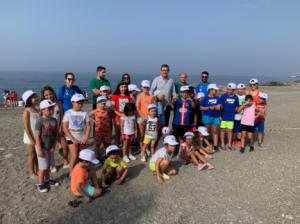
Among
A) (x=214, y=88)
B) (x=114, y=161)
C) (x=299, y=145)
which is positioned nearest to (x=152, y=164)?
(x=114, y=161)

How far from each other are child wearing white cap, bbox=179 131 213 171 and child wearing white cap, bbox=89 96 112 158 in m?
1.90

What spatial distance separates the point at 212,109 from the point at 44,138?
4.51 m

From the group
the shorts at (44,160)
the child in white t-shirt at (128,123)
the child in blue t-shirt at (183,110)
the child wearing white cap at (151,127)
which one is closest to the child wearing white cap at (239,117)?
the child in blue t-shirt at (183,110)

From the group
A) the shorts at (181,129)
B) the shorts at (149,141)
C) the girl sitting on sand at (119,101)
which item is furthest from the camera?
the shorts at (181,129)

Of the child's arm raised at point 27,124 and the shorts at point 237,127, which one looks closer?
the child's arm raised at point 27,124

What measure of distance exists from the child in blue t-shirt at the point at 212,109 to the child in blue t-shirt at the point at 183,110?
55cm

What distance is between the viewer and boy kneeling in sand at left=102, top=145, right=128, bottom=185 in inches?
241

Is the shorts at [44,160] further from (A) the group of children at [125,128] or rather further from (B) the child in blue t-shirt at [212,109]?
(B) the child in blue t-shirt at [212,109]

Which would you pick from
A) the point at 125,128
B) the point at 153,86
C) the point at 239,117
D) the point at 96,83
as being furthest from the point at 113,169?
the point at 239,117

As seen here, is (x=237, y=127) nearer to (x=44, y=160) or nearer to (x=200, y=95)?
(x=200, y=95)

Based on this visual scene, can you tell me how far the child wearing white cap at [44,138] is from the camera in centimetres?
574

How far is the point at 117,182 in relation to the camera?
611 centimetres

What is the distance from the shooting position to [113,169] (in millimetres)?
6238

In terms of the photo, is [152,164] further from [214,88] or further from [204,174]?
[214,88]
